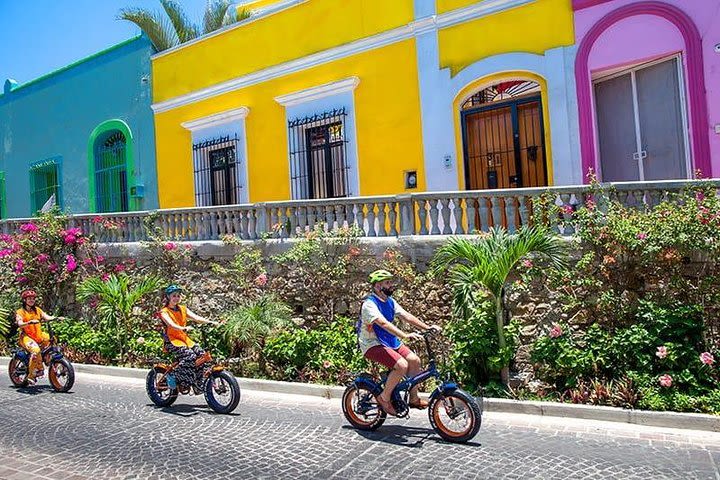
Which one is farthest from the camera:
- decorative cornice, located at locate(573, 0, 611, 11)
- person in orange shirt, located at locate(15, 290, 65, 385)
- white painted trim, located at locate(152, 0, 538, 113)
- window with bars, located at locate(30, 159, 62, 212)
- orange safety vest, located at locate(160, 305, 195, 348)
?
window with bars, located at locate(30, 159, 62, 212)

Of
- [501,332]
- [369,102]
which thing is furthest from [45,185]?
[501,332]

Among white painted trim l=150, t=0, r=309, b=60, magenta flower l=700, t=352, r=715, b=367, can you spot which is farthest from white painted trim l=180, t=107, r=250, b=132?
magenta flower l=700, t=352, r=715, b=367

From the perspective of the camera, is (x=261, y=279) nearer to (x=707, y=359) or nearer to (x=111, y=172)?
(x=707, y=359)

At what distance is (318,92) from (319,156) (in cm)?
140

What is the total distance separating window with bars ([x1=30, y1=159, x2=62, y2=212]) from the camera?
790 inches

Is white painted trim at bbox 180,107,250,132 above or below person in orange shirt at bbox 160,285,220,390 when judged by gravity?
above

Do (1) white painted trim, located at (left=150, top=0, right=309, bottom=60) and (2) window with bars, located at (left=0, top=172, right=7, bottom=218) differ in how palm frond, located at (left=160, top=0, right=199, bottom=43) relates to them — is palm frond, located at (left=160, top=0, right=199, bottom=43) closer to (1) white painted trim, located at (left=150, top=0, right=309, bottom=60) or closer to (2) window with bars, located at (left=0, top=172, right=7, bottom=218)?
(1) white painted trim, located at (left=150, top=0, right=309, bottom=60)

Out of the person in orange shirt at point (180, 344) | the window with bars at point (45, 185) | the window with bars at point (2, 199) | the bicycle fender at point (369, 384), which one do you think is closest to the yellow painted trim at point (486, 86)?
the person in orange shirt at point (180, 344)

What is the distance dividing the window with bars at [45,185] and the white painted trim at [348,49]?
16.9ft

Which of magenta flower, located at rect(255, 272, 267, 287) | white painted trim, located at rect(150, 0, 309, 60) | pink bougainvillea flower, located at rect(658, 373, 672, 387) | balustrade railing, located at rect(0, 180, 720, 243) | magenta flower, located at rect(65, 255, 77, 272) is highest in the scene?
white painted trim, located at rect(150, 0, 309, 60)

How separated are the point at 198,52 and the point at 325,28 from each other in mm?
4033

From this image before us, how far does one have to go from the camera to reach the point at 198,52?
16328mm

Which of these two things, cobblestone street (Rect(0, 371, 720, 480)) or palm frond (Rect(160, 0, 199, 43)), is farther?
palm frond (Rect(160, 0, 199, 43))

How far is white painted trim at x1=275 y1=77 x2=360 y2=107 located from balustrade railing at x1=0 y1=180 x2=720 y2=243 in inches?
135
